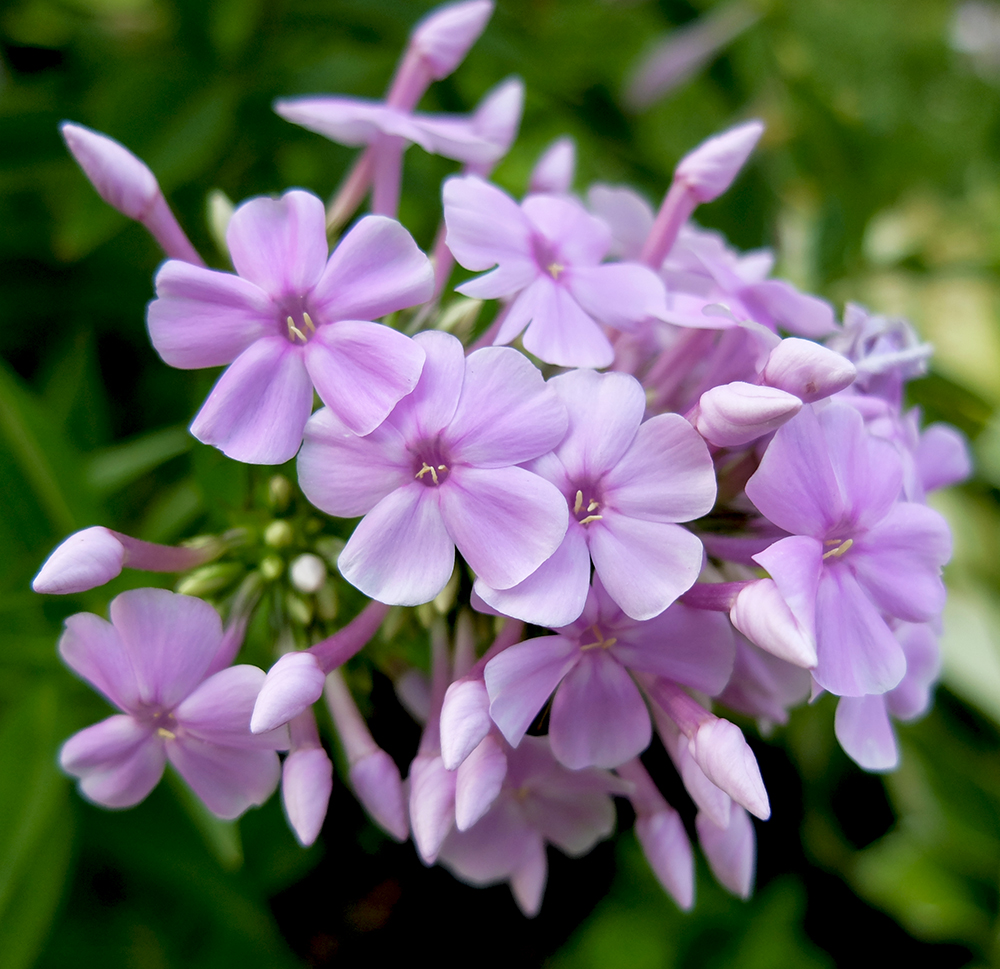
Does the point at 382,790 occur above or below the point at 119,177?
below

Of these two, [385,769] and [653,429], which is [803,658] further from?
[385,769]

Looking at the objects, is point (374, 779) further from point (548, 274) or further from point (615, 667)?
point (548, 274)

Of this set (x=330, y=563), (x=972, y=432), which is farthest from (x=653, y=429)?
(x=972, y=432)

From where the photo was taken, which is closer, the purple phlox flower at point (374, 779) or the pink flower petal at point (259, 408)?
the pink flower petal at point (259, 408)

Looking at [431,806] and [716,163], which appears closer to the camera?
[431,806]

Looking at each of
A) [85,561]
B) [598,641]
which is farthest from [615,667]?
[85,561]

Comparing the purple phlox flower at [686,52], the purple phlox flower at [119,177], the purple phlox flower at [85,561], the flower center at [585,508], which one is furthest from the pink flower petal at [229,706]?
the purple phlox flower at [686,52]

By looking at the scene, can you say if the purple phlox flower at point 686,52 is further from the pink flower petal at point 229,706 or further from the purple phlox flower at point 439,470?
the pink flower petal at point 229,706
